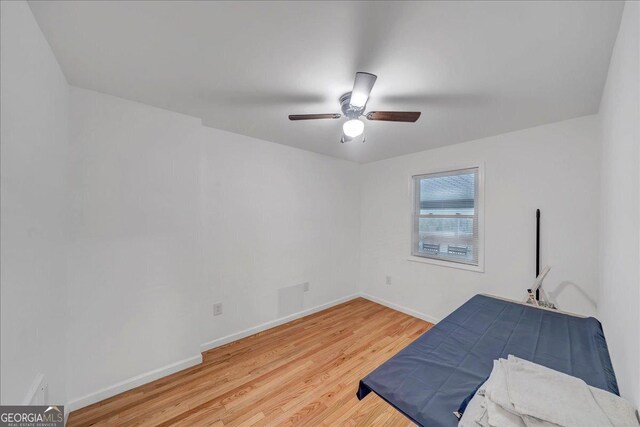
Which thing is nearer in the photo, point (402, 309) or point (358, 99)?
point (358, 99)

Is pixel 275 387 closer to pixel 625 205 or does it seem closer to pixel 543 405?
pixel 543 405

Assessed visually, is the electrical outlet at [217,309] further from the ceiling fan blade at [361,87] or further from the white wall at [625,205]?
the white wall at [625,205]

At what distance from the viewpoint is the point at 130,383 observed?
6.21 feet

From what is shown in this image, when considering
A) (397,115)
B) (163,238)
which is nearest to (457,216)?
(397,115)

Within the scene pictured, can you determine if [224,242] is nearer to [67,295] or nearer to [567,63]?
[67,295]

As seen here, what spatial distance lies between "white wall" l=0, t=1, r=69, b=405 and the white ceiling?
180 mm

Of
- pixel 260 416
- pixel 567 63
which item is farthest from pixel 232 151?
pixel 567 63

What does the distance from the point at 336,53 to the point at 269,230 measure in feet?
7.00

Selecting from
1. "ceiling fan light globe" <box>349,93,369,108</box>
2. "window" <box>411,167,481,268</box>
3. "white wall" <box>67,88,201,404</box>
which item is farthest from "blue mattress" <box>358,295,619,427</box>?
"white wall" <box>67,88,201,404</box>

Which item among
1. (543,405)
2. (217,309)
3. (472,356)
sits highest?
(543,405)

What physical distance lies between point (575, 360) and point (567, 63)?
1.74 metres

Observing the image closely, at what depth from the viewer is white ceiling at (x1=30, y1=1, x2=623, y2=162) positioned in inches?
42.1

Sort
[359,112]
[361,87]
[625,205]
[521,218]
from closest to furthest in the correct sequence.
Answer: [625,205] < [361,87] < [359,112] < [521,218]

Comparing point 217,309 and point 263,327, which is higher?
point 217,309
